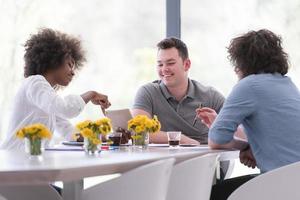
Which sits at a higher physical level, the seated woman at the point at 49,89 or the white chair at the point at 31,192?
the seated woman at the point at 49,89

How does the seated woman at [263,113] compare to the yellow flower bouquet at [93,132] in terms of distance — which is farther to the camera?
the seated woman at [263,113]

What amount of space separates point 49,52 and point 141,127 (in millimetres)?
978

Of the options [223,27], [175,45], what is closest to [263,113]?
[175,45]

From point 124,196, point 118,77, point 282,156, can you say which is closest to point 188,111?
point 282,156

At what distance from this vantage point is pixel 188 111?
3.42m

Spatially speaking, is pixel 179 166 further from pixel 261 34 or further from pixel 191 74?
pixel 191 74

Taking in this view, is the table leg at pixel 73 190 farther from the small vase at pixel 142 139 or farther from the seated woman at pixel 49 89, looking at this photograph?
the seated woman at pixel 49 89

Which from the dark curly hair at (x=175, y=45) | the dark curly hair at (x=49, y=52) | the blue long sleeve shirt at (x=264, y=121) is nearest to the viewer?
the blue long sleeve shirt at (x=264, y=121)

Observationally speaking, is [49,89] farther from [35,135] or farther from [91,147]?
[35,135]

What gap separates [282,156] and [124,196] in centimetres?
99

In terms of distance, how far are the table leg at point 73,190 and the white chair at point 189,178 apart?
351 millimetres

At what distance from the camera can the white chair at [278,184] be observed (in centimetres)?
185

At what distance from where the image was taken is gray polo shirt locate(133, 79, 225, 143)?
335 centimetres

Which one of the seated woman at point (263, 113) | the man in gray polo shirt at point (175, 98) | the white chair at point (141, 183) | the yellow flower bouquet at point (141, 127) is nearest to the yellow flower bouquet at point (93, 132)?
the yellow flower bouquet at point (141, 127)
